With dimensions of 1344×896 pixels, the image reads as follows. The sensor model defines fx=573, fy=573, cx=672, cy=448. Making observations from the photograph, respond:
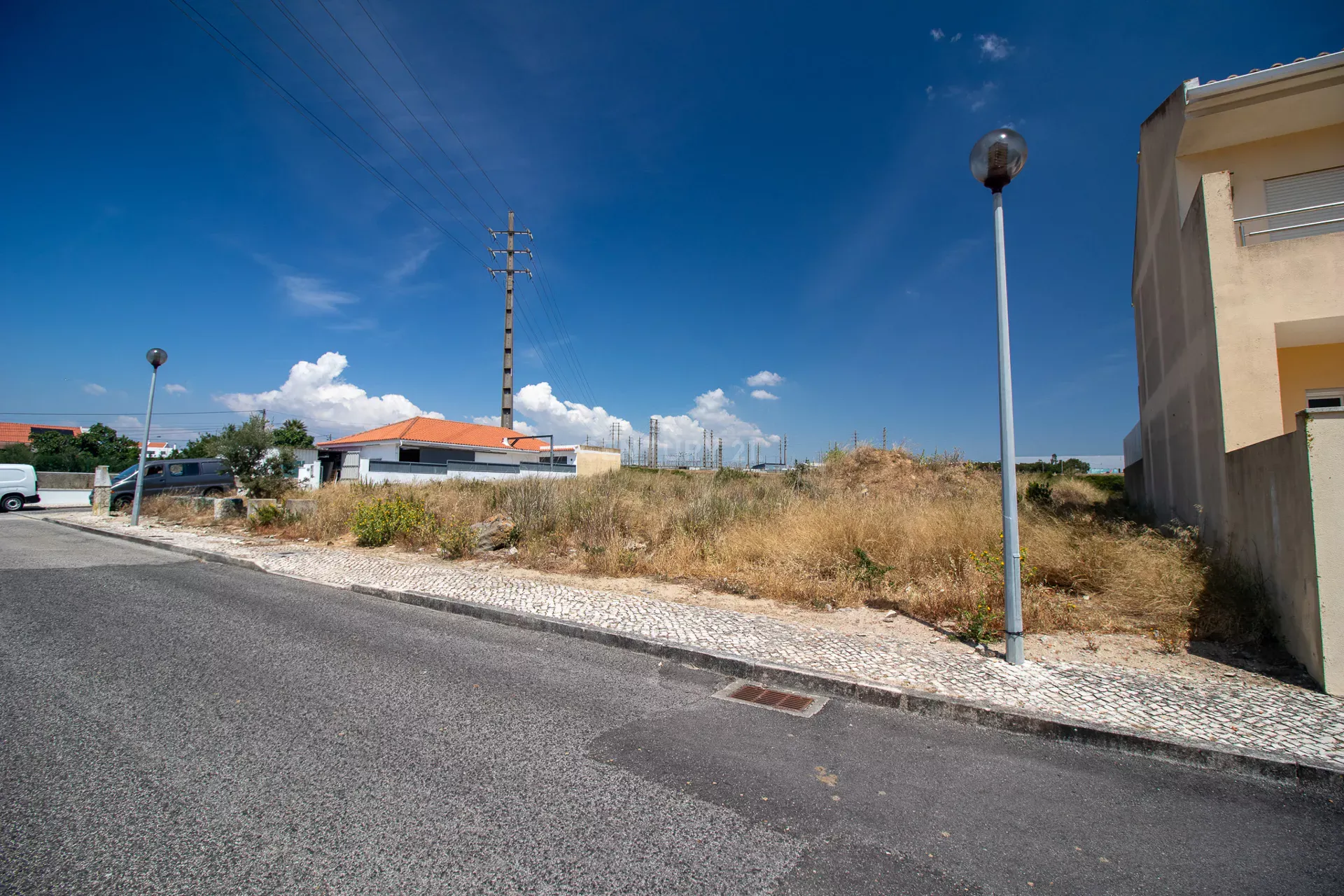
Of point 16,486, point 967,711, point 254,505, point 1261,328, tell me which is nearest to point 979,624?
point 967,711

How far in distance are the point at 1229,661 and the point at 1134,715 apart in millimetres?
1779

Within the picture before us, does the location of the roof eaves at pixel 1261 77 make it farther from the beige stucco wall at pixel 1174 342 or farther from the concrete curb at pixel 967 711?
the concrete curb at pixel 967 711

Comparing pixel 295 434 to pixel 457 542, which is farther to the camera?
pixel 295 434

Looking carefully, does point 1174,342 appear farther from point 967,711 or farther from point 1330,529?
point 967,711

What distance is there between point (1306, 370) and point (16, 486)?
3677cm

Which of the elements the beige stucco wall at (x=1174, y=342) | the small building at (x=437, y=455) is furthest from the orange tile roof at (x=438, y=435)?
the beige stucco wall at (x=1174, y=342)

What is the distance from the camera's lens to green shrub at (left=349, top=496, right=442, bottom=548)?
10859mm

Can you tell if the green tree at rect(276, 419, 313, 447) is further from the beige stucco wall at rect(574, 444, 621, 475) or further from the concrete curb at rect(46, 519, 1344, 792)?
the concrete curb at rect(46, 519, 1344, 792)

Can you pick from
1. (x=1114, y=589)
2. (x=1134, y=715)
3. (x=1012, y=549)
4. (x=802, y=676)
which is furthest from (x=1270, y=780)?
(x=1114, y=589)

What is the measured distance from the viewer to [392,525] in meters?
11.1

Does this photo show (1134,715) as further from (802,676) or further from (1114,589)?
(1114,589)

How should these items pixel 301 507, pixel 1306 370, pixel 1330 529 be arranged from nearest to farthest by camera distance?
1. pixel 1330 529
2. pixel 1306 370
3. pixel 301 507

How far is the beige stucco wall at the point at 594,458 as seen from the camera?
44.9m

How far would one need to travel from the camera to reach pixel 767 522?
31.1 ft
